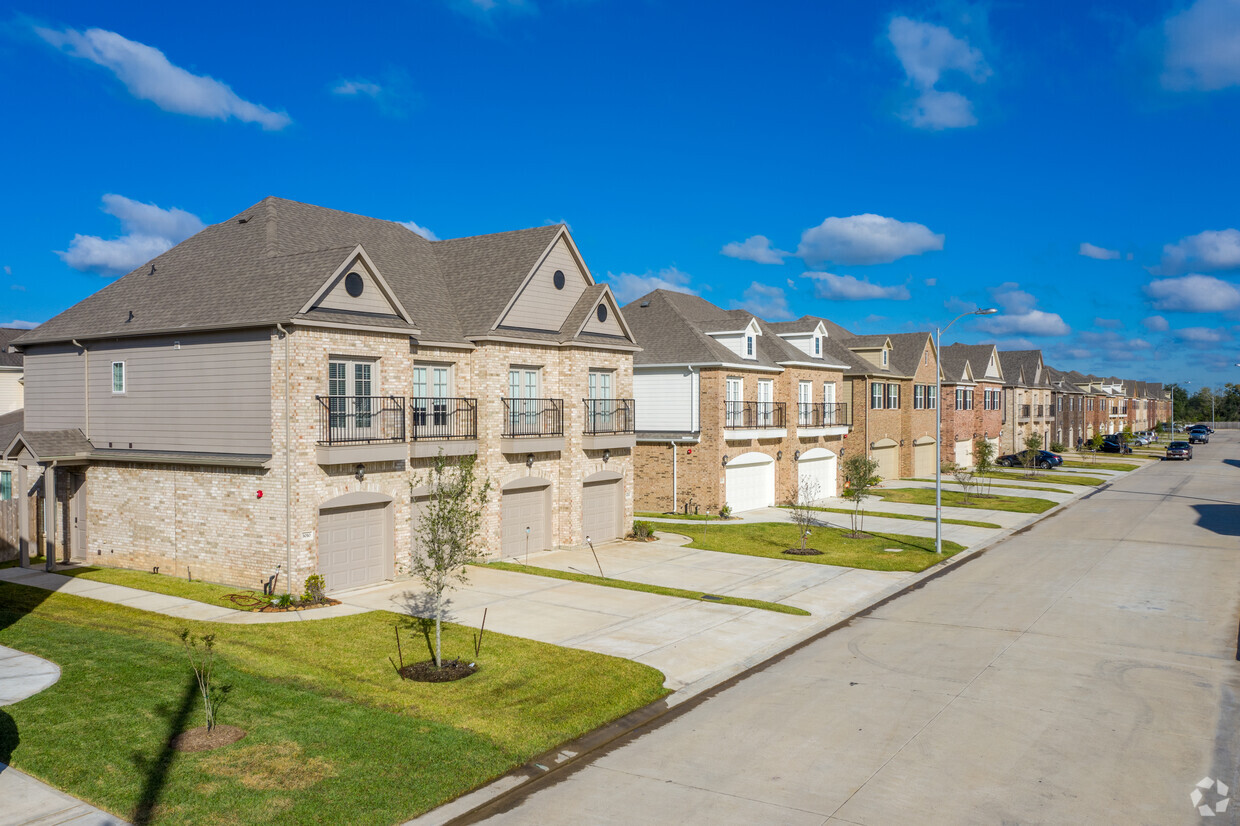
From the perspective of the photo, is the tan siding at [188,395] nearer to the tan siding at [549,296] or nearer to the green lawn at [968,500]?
the tan siding at [549,296]

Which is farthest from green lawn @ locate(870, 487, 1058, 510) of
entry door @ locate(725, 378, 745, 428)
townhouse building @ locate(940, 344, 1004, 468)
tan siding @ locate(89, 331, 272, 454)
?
tan siding @ locate(89, 331, 272, 454)

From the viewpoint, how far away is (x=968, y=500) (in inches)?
1740

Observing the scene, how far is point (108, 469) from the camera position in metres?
22.7

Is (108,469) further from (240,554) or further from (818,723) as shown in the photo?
(818,723)

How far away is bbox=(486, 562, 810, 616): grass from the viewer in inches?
780

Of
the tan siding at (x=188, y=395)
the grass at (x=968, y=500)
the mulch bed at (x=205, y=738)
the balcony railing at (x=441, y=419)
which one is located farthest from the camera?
the grass at (x=968, y=500)

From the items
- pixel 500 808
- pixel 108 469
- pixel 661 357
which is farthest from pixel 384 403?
pixel 661 357

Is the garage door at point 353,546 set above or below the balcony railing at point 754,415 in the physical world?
below

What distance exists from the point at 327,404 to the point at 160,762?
10.7 m

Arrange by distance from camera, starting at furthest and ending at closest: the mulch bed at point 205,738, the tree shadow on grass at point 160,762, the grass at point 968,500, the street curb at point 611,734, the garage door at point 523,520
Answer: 1. the grass at point 968,500
2. the garage door at point 523,520
3. the mulch bed at point 205,738
4. the street curb at point 611,734
5. the tree shadow on grass at point 160,762

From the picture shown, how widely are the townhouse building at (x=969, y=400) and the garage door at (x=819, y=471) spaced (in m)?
16.8

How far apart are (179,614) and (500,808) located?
11.0 m

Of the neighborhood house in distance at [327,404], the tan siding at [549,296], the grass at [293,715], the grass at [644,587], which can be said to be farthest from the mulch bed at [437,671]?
the tan siding at [549,296]

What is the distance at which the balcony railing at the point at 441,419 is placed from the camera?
22672 mm
